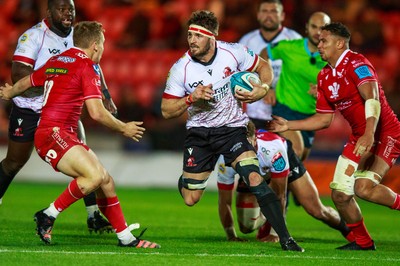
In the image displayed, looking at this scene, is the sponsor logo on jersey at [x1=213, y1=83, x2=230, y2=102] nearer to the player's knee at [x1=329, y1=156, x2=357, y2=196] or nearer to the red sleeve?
the red sleeve

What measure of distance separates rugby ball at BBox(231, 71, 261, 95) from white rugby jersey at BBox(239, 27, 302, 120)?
2.96 m

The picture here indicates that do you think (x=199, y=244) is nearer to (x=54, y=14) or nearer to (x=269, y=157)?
(x=269, y=157)

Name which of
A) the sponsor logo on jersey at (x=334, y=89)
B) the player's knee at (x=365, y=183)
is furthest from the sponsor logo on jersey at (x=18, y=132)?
the player's knee at (x=365, y=183)

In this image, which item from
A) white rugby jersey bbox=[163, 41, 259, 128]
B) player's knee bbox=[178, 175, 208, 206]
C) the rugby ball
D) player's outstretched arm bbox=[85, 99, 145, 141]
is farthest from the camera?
player's knee bbox=[178, 175, 208, 206]

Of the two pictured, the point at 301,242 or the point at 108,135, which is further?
the point at 108,135

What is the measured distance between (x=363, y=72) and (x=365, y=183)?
1134mm

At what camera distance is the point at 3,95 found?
9.30 meters

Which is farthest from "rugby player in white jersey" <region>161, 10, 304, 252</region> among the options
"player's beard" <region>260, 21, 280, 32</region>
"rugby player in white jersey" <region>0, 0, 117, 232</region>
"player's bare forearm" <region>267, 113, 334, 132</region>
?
"player's beard" <region>260, 21, 280, 32</region>

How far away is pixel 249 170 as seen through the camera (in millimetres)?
8953

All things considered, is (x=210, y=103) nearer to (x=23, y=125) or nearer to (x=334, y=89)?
(x=334, y=89)

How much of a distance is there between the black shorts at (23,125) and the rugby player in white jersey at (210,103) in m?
1.96

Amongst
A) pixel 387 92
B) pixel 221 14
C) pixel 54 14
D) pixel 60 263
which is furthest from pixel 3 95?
pixel 221 14

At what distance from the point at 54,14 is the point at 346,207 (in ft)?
13.2

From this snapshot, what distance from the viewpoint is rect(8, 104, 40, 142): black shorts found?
10445 millimetres
